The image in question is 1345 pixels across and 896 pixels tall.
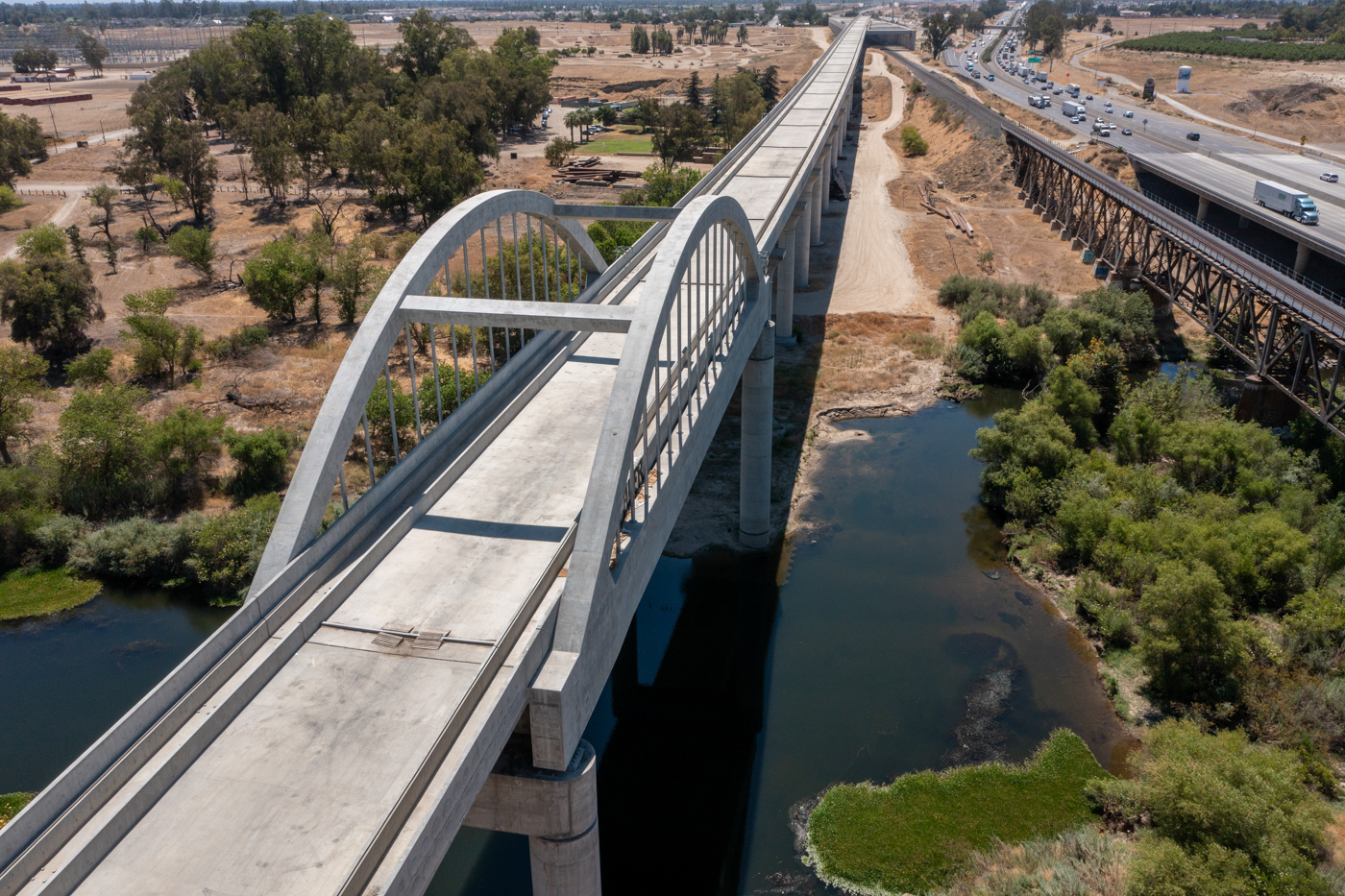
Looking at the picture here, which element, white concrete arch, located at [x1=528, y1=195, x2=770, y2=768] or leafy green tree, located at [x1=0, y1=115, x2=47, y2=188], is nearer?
white concrete arch, located at [x1=528, y1=195, x2=770, y2=768]

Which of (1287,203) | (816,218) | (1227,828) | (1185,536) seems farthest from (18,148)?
(1227,828)

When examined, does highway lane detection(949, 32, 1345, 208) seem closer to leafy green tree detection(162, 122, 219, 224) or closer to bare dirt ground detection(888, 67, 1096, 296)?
bare dirt ground detection(888, 67, 1096, 296)

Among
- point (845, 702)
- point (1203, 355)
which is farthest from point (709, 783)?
point (1203, 355)

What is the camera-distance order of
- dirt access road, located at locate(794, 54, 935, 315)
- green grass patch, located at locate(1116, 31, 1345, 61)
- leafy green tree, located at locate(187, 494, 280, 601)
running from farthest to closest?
1. green grass patch, located at locate(1116, 31, 1345, 61)
2. dirt access road, located at locate(794, 54, 935, 315)
3. leafy green tree, located at locate(187, 494, 280, 601)

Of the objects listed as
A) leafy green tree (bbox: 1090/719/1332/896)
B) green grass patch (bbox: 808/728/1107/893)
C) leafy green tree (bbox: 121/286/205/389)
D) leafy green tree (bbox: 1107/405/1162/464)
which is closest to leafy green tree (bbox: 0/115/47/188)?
leafy green tree (bbox: 121/286/205/389)

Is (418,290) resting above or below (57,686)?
above

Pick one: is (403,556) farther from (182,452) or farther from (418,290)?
(182,452)

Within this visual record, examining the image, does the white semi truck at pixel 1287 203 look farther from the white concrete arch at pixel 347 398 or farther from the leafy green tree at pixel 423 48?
the leafy green tree at pixel 423 48
